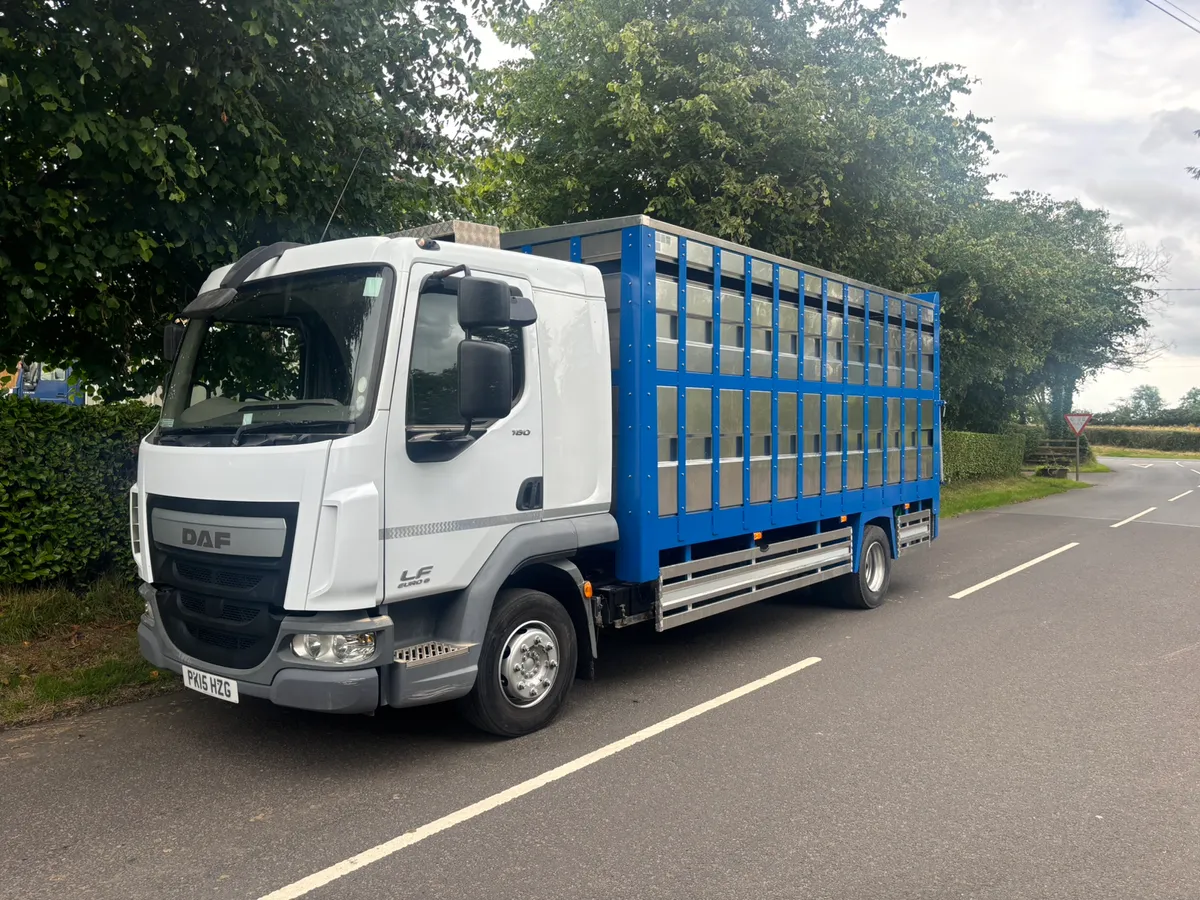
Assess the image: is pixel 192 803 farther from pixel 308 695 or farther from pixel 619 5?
pixel 619 5

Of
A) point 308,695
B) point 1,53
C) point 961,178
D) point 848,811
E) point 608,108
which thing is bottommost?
point 848,811

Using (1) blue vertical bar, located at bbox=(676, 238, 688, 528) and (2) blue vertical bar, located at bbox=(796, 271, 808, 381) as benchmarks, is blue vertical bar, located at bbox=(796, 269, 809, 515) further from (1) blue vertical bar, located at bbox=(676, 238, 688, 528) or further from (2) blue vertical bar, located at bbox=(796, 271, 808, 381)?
(1) blue vertical bar, located at bbox=(676, 238, 688, 528)

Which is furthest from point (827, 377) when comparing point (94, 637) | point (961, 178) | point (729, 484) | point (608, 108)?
point (961, 178)

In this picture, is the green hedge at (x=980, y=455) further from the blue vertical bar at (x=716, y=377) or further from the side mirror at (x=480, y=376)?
the side mirror at (x=480, y=376)

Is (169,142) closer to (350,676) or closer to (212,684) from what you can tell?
(212,684)

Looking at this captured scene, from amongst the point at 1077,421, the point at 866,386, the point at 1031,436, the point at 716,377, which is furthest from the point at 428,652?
the point at 1031,436

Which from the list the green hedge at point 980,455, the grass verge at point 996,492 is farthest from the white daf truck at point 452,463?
the green hedge at point 980,455

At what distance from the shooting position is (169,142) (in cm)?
655

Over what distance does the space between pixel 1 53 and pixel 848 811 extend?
6.85m

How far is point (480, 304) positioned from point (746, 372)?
269 centimetres

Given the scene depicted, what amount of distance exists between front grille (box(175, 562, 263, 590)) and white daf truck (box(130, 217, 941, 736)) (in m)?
0.01

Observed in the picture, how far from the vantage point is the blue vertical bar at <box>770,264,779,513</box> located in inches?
267

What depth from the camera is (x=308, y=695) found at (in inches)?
163

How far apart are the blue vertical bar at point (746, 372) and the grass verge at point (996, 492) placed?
13347 millimetres
